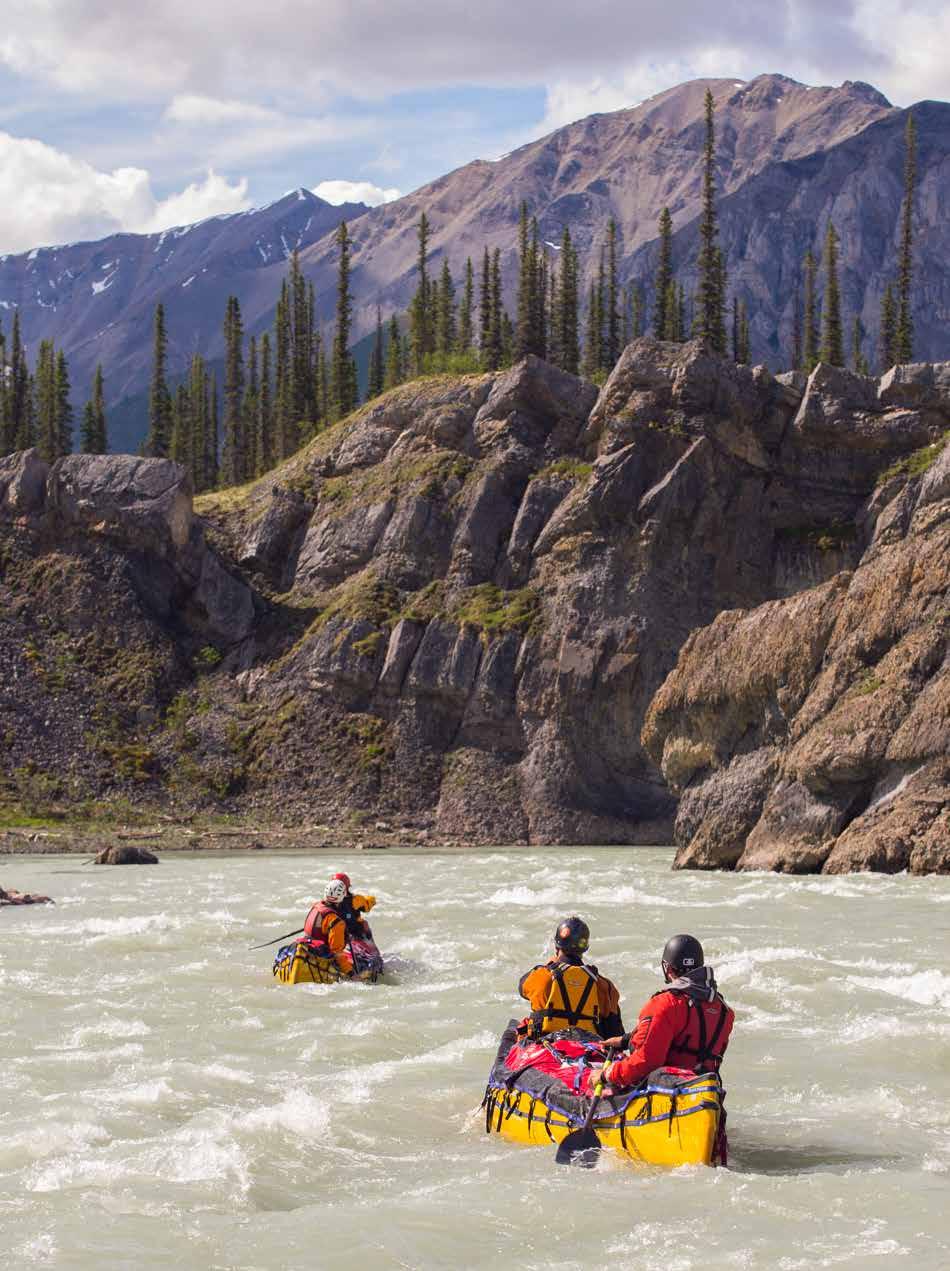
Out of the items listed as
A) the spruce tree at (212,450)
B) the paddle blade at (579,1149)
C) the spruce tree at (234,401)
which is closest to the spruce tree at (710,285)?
the spruce tree at (234,401)

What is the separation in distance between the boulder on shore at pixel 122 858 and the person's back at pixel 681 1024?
3464cm

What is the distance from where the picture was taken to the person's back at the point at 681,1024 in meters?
13.0

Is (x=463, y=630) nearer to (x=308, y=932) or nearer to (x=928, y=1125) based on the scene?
(x=308, y=932)

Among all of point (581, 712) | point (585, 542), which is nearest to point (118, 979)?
point (581, 712)

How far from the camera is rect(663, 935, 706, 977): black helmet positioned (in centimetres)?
1300

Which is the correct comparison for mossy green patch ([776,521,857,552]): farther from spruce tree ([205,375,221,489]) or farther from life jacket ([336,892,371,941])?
spruce tree ([205,375,221,489])

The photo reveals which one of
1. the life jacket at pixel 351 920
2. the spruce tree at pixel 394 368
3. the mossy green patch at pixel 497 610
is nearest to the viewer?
the life jacket at pixel 351 920

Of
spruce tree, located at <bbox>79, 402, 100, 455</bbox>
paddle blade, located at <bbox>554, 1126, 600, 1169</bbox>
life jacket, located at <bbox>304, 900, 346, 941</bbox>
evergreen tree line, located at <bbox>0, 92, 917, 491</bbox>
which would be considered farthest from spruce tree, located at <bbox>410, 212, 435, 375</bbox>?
paddle blade, located at <bbox>554, 1126, 600, 1169</bbox>

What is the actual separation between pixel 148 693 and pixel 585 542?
21.2 m

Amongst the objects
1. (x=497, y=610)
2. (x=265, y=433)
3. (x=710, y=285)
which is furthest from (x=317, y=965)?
(x=265, y=433)

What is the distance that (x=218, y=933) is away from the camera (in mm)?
28312

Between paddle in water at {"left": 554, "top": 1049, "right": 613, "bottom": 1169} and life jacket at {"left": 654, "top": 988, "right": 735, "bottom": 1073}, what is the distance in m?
0.82

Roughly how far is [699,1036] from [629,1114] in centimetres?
92

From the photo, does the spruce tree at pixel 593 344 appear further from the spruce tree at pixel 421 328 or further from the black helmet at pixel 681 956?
the black helmet at pixel 681 956
